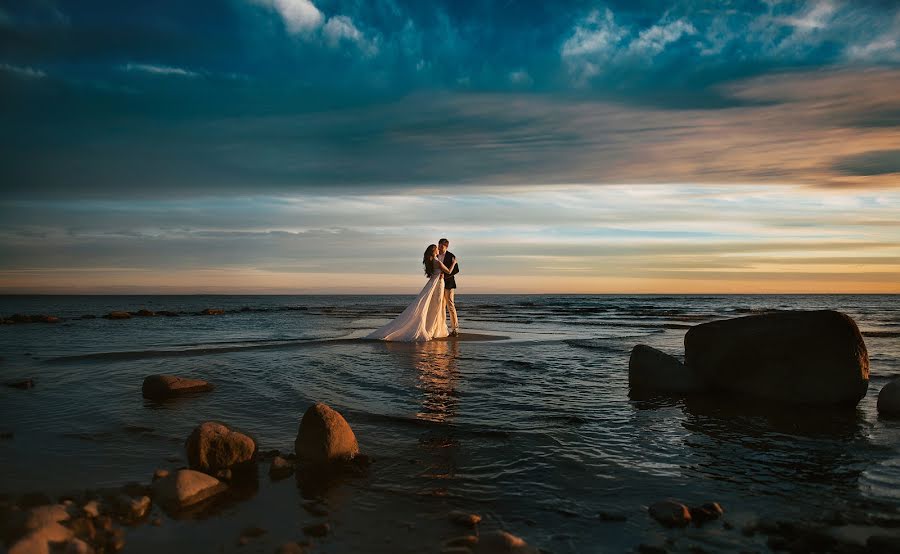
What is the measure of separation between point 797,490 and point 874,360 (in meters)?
12.6

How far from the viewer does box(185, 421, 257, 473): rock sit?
5477 millimetres

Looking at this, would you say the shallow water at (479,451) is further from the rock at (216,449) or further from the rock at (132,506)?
the rock at (216,449)

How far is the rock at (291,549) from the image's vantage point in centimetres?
372

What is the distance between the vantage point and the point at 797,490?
16.4 ft

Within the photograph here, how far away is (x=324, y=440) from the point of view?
18.8ft

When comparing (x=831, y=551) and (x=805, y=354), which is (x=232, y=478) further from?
(x=805, y=354)

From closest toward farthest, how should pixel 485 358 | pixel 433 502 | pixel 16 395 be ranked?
pixel 433 502
pixel 16 395
pixel 485 358

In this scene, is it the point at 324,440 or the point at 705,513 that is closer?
the point at 705,513

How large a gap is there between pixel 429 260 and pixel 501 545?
1575 centimetres

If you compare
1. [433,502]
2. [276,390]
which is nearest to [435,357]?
[276,390]

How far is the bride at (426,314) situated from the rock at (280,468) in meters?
13.2

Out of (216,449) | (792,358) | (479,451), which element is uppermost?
(792,358)

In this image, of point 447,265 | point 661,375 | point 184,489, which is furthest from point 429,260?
point 184,489

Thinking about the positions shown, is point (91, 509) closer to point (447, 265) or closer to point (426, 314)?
point (426, 314)
